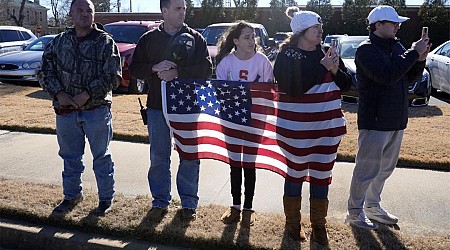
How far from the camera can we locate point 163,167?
4.47 meters

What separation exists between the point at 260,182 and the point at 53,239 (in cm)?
237

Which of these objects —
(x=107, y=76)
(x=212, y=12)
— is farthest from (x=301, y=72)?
(x=212, y=12)

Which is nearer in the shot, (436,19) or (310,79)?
(310,79)

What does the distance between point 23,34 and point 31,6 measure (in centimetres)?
7070

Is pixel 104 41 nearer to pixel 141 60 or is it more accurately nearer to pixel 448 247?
pixel 141 60

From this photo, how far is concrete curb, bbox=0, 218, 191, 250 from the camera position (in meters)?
4.07

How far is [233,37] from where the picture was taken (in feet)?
14.1

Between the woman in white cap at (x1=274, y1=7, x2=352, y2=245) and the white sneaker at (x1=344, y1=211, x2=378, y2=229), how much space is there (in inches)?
17.1

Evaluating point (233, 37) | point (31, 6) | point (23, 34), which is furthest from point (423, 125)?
point (31, 6)

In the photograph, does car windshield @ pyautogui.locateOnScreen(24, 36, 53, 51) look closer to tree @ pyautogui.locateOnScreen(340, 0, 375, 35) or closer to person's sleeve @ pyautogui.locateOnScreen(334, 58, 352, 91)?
person's sleeve @ pyautogui.locateOnScreen(334, 58, 352, 91)

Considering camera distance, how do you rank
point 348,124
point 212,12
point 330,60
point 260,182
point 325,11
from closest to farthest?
point 330,60
point 260,182
point 348,124
point 325,11
point 212,12

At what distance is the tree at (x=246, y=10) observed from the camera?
114 ft

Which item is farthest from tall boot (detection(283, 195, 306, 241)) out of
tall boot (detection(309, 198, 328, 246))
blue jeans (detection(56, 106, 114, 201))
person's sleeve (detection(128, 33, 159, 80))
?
blue jeans (detection(56, 106, 114, 201))

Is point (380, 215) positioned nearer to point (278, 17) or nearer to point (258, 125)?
point (258, 125)
